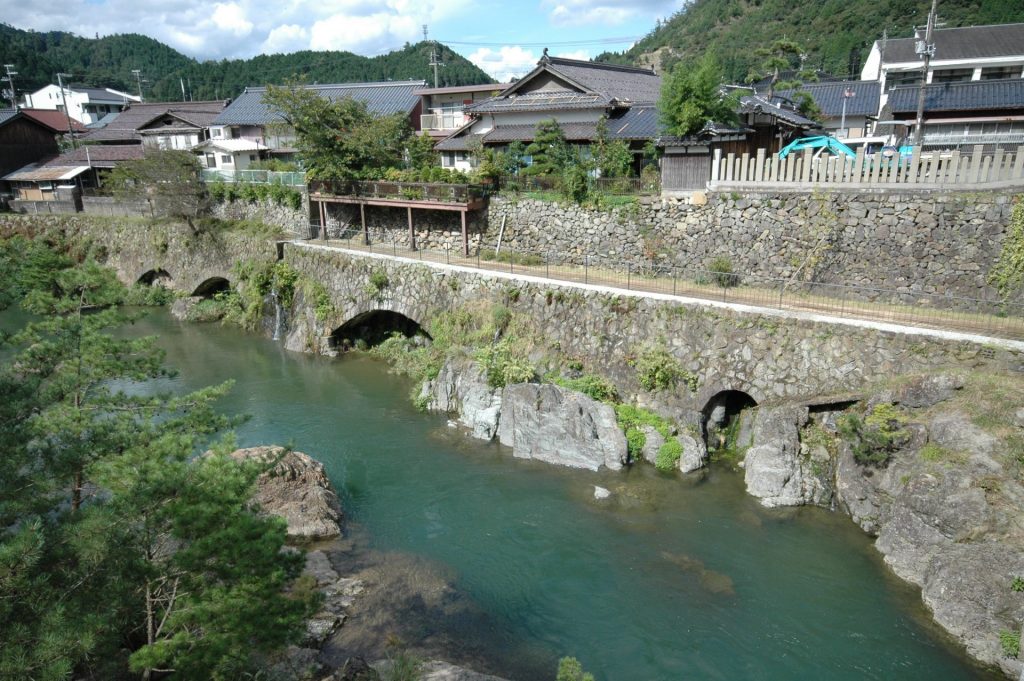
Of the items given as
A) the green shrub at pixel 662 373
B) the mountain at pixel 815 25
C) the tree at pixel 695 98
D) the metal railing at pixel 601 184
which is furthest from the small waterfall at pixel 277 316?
the mountain at pixel 815 25

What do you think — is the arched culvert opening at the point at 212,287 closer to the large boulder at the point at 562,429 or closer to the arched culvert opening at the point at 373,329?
the arched culvert opening at the point at 373,329

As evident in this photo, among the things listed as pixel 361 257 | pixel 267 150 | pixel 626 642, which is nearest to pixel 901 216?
pixel 626 642

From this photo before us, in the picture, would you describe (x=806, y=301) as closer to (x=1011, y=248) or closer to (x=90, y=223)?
(x=1011, y=248)

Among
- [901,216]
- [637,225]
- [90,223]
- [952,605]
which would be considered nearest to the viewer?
[952,605]

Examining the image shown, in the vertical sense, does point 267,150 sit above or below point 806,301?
above

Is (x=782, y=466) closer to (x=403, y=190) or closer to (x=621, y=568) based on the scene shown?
(x=621, y=568)

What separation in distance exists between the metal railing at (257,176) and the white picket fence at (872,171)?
21.8 meters

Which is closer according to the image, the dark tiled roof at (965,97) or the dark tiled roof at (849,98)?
the dark tiled roof at (965,97)

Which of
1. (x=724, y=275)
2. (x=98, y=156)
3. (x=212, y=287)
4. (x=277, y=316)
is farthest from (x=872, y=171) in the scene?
(x=98, y=156)

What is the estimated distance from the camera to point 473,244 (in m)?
28.0

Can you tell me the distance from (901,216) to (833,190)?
2088 millimetres

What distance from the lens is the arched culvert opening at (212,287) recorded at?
112 ft

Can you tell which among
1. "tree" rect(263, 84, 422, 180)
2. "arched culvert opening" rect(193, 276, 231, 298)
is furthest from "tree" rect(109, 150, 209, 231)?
"tree" rect(263, 84, 422, 180)

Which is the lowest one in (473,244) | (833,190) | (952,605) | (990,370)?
(952,605)
